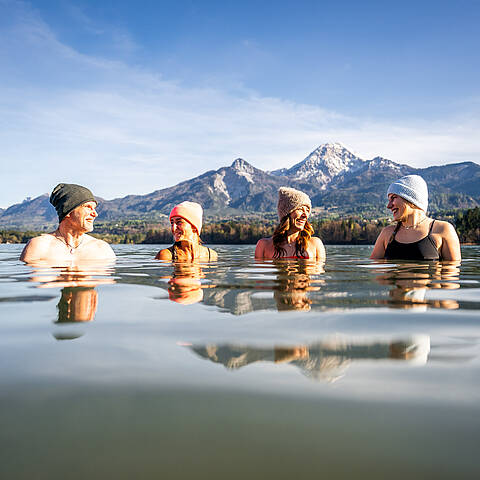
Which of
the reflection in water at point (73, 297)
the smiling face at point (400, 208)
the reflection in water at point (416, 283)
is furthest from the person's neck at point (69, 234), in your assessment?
the smiling face at point (400, 208)

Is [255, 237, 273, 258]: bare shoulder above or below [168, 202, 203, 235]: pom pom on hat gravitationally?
below

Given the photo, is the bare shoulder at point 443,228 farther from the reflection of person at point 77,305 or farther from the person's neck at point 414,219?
the reflection of person at point 77,305

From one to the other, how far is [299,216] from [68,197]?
473 cm

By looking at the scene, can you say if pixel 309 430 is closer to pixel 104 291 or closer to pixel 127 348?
pixel 127 348

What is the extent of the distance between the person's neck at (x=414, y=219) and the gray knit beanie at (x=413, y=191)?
0.47 ft

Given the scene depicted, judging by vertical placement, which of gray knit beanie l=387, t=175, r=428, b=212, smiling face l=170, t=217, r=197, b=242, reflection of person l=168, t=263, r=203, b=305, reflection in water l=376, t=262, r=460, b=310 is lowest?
reflection in water l=376, t=262, r=460, b=310

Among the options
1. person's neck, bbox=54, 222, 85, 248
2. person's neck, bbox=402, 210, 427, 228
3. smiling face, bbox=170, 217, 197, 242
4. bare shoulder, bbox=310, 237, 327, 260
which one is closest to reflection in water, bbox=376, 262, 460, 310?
person's neck, bbox=402, 210, 427, 228

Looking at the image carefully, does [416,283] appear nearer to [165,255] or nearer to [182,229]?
[182,229]

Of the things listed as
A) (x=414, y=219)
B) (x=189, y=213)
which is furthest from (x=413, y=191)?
(x=189, y=213)

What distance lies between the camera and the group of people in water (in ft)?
28.0

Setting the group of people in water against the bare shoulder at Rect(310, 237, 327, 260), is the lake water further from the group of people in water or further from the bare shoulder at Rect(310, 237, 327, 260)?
the bare shoulder at Rect(310, 237, 327, 260)

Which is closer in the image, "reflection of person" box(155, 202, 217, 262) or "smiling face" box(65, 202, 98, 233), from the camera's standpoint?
"smiling face" box(65, 202, 98, 233)

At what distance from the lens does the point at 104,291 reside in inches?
195

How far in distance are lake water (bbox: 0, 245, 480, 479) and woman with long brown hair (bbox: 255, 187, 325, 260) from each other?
517 cm
